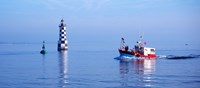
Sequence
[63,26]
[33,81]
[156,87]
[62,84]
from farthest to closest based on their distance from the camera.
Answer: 1. [63,26]
2. [33,81]
3. [62,84]
4. [156,87]

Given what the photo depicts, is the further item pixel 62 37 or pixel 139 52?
pixel 62 37

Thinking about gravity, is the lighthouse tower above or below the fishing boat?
above

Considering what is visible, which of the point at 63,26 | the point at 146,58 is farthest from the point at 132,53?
the point at 63,26

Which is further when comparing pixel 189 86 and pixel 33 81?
pixel 33 81

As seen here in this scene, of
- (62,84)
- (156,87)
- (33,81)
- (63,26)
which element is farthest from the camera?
(63,26)

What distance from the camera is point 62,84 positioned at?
33812 mm

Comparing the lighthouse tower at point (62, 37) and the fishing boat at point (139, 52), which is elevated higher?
the lighthouse tower at point (62, 37)

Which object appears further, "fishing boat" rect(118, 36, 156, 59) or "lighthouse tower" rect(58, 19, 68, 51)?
"lighthouse tower" rect(58, 19, 68, 51)

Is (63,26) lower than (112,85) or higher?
higher

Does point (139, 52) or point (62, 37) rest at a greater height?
point (62, 37)

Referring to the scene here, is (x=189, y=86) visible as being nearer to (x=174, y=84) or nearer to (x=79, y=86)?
(x=174, y=84)

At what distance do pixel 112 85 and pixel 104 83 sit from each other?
5.09 ft

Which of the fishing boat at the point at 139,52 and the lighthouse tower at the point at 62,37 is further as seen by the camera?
the lighthouse tower at the point at 62,37

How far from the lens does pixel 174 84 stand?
3338cm
